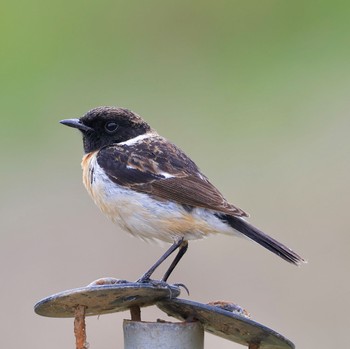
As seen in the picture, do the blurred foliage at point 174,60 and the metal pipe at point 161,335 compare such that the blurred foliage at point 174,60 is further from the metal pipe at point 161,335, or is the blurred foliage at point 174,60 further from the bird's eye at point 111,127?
the metal pipe at point 161,335

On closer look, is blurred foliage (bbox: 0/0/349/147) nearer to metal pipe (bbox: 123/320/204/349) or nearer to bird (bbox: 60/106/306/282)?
bird (bbox: 60/106/306/282)

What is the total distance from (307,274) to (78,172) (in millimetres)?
3504

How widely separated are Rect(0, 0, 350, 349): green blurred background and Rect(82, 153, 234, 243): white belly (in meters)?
3.37

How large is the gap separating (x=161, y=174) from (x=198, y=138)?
26.3ft

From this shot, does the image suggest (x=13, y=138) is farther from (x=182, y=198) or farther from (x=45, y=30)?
(x=182, y=198)

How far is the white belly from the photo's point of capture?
273 inches

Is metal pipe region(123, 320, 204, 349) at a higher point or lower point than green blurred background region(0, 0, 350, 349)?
lower

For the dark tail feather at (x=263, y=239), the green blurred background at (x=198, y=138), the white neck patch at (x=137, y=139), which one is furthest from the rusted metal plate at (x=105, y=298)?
the green blurred background at (x=198, y=138)

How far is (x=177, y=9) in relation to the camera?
19.5 m

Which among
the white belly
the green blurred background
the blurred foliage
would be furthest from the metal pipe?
the blurred foliage

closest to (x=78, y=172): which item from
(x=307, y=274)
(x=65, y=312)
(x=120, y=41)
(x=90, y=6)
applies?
(x=307, y=274)

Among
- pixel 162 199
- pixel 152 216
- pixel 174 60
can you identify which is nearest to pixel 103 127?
Answer: pixel 162 199

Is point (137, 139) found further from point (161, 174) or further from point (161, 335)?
point (161, 335)

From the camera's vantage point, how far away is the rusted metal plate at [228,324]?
5051 millimetres
